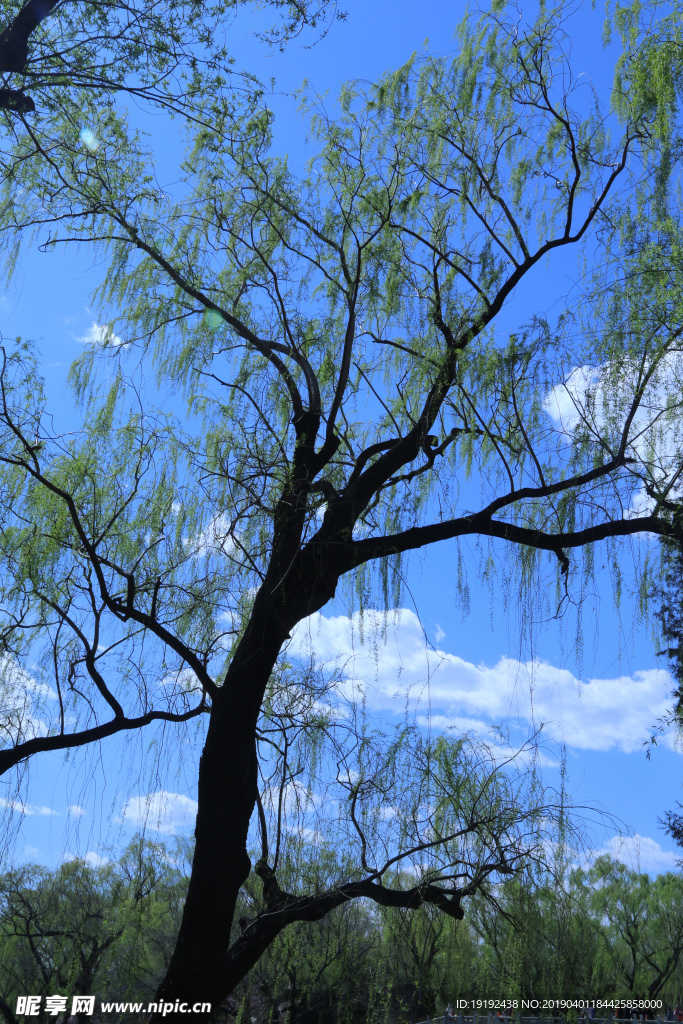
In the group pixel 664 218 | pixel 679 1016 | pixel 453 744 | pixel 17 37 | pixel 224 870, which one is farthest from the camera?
pixel 679 1016

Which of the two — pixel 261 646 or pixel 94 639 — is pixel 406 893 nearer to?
pixel 261 646

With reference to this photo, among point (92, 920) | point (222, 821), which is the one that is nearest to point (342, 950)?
point (92, 920)

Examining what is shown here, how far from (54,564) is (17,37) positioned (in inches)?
91.7

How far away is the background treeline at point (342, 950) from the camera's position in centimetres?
433

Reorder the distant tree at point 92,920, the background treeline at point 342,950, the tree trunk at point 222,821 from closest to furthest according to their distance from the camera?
the tree trunk at point 222,821, the background treeline at point 342,950, the distant tree at point 92,920

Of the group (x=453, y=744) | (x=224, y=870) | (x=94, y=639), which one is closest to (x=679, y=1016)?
(x=453, y=744)

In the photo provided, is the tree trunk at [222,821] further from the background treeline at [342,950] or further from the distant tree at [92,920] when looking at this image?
the distant tree at [92,920]

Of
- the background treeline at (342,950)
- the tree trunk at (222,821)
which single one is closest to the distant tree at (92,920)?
the background treeline at (342,950)

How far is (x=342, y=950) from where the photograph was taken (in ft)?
20.4

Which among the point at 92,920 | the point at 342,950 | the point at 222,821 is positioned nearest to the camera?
the point at 222,821

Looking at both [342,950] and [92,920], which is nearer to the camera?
[342,950]

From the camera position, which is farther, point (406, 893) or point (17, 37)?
A: point (406, 893)

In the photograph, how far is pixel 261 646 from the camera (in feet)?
11.9

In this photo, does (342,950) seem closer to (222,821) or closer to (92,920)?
(92,920)
